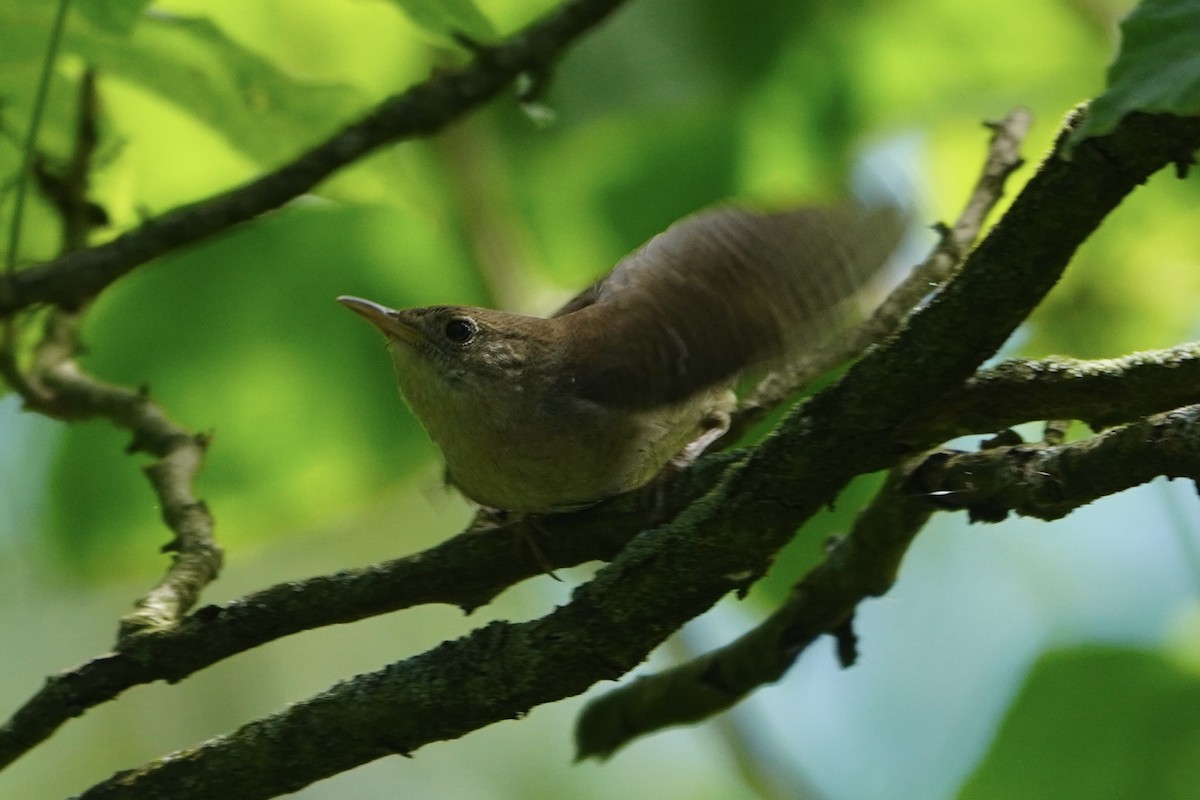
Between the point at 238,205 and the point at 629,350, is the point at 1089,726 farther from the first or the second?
the point at 238,205

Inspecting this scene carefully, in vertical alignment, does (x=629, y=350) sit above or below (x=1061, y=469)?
above

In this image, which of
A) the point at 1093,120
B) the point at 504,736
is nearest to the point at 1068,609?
the point at 504,736

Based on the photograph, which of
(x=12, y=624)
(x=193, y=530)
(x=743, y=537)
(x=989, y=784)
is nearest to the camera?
(x=743, y=537)

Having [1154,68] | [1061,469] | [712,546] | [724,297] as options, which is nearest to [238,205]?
[724,297]

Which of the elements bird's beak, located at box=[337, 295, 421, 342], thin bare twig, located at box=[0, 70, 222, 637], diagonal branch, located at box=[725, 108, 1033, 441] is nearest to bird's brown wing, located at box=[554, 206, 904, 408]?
diagonal branch, located at box=[725, 108, 1033, 441]

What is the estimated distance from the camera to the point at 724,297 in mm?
1934

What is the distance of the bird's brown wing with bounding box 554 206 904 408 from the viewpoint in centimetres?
186

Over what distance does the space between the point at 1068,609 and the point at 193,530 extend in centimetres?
214

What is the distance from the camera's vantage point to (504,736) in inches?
159

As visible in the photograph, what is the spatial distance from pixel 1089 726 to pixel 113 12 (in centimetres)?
221

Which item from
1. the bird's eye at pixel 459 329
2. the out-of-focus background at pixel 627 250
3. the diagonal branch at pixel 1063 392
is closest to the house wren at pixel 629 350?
the bird's eye at pixel 459 329

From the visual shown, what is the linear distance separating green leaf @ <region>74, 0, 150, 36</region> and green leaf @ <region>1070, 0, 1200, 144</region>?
1.71m

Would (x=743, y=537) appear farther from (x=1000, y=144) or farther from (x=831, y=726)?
(x=831, y=726)

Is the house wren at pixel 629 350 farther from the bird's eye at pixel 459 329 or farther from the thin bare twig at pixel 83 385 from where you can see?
the thin bare twig at pixel 83 385
